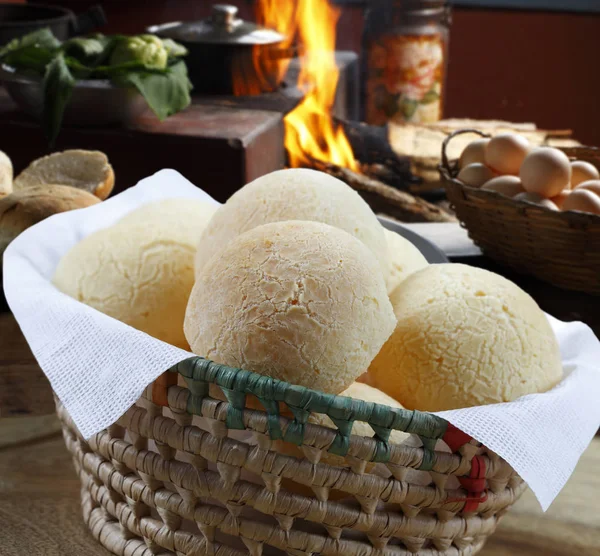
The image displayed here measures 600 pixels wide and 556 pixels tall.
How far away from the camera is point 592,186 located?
1.03 meters

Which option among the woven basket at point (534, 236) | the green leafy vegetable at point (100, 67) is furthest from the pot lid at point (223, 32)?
the woven basket at point (534, 236)

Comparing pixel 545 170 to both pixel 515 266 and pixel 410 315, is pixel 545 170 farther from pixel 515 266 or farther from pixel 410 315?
pixel 410 315

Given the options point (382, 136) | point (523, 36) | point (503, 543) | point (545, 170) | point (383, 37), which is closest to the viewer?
point (503, 543)

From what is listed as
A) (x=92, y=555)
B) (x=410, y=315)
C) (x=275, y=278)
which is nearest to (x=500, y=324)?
(x=410, y=315)

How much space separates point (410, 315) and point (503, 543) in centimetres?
20

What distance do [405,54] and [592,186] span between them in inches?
60.2

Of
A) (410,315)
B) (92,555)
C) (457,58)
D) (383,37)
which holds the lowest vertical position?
(457,58)

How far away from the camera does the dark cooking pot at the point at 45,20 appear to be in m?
1.97

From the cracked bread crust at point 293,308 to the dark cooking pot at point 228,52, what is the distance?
1639 mm

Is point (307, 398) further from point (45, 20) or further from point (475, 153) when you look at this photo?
point (45, 20)

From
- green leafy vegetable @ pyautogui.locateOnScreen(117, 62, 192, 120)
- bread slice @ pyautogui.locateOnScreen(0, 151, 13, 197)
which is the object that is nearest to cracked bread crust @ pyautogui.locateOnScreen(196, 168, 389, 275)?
bread slice @ pyautogui.locateOnScreen(0, 151, 13, 197)

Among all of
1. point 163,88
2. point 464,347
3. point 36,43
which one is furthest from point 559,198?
point 36,43

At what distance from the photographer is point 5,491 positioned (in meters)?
0.60

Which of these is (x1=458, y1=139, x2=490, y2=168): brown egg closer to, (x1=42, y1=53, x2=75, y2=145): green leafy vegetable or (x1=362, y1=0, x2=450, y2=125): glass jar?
(x1=42, y1=53, x2=75, y2=145): green leafy vegetable
